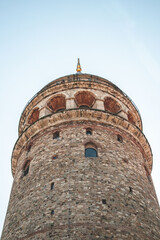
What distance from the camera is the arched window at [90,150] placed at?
1408cm

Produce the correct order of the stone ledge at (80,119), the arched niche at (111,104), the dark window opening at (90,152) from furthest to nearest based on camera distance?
the arched niche at (111,104) → the stone ledge at (80,119) → the dark window opening at (90,152)

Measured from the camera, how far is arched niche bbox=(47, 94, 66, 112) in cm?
1930

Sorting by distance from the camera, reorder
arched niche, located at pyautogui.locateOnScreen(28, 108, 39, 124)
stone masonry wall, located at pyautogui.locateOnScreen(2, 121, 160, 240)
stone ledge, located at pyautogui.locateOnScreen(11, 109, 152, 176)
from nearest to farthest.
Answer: stone masonry wall, located at pyautogui.locateOnScreen(2, 121, 160, 240)
stone ledge, located at pyautogui.locateOnScreen(11, 109, 152, 176)
arched niche, located at pyautogui.locateOnScreen(28, 108, 39, 124)

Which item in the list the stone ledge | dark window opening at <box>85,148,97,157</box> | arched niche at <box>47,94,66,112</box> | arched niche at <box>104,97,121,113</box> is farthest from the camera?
arched niche at <box>104,97,121,113</box>

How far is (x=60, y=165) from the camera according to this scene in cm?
1334

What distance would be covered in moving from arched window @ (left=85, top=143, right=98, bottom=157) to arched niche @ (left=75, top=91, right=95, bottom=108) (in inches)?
191

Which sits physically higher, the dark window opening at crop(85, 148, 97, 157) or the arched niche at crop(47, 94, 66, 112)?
the arched niche at crop(47, 94, 66, 112)

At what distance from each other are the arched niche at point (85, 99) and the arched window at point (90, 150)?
15.9 ft

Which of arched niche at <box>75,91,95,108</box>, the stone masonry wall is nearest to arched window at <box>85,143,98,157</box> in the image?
the stone masonry wall

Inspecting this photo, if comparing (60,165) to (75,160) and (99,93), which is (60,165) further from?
(99,93)

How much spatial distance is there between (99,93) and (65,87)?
2.22 m

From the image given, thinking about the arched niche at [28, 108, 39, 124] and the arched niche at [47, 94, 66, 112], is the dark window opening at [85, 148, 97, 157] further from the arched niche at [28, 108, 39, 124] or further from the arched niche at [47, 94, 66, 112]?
the arched niche at [28, 108, 39, 124]

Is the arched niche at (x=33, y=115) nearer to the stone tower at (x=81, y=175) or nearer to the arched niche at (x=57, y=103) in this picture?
the stone tower at (x=81, y=175)

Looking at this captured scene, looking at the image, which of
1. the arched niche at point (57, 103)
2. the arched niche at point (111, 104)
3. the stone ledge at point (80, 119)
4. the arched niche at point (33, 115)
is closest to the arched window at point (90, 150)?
the stone ledge at point (80, 119)
